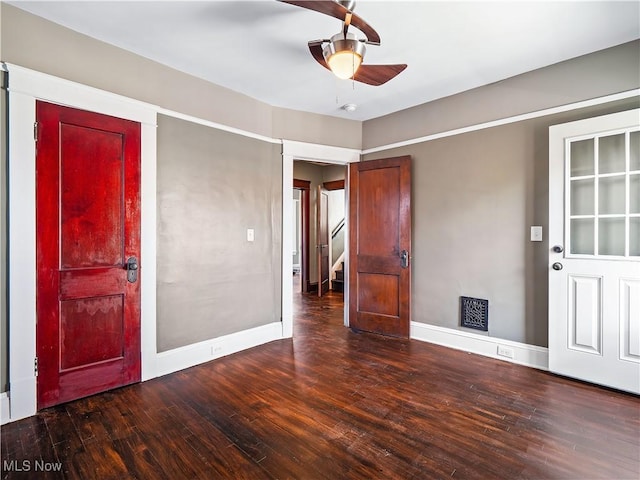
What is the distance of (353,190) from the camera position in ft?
13.8

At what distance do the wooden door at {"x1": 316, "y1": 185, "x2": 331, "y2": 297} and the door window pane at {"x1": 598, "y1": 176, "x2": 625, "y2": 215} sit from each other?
4501mm

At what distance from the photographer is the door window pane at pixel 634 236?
250cm

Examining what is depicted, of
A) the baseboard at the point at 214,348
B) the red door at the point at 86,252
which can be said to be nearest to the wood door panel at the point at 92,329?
the red door at the point at 86,252

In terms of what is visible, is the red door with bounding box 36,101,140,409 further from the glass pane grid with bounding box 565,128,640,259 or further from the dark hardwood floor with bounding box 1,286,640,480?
the glass pane grid with bounding box 565,128,640,259

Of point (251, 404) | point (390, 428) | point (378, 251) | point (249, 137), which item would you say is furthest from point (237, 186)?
point (390, 428)

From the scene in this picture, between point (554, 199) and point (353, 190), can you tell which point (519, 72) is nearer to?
point (554, 199)

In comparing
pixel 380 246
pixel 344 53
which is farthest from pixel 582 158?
pixel 344 53

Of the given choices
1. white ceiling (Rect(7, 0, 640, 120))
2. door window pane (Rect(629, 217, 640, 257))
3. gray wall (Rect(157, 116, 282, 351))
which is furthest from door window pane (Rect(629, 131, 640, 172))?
gray wall (Rect(157, 116, 282, 351))

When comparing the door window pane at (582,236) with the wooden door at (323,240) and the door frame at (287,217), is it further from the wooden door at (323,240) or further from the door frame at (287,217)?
the wooden door at (323,240)

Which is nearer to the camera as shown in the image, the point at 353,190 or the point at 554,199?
the point at 554,199

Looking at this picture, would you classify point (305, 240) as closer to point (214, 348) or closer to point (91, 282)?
point (214, 348)

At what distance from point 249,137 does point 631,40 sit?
3.33 m

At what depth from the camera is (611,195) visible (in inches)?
103

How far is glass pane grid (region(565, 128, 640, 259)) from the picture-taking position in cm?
252
